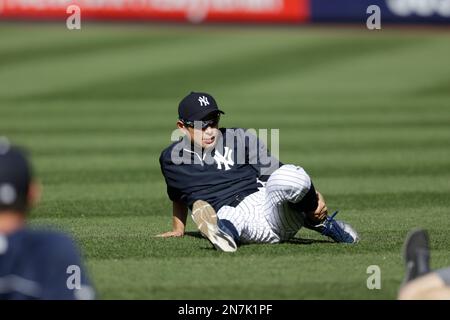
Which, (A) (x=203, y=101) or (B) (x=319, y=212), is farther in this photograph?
(A) (x=203, y=101)

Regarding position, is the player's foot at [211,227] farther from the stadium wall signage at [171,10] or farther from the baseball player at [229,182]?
the stadium wall signage at [171,10]

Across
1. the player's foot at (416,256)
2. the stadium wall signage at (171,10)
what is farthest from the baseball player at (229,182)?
the stadium wall signage at (171,10)

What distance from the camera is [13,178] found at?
429cm

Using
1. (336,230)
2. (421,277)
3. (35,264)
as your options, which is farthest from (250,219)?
(35,264)

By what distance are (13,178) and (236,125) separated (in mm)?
15619

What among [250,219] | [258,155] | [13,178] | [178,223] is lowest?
[178,223]

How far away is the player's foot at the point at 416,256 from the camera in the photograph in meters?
5.89

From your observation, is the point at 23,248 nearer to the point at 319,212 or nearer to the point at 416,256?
the point at 416,256

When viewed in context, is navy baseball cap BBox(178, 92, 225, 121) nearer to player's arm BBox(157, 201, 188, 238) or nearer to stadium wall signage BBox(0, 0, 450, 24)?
player's arm BBox(157, 201, 188, 238)

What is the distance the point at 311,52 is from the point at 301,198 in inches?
998

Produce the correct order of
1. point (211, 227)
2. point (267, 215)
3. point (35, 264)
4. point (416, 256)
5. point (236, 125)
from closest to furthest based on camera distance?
point (35, 264) < point (416, 256) < point (211, 227) < point (267, 215) < point (236, 125)

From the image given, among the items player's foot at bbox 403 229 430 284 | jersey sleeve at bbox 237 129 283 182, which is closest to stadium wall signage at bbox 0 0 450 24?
jersey sleeve at bbox 237 129 283 182
